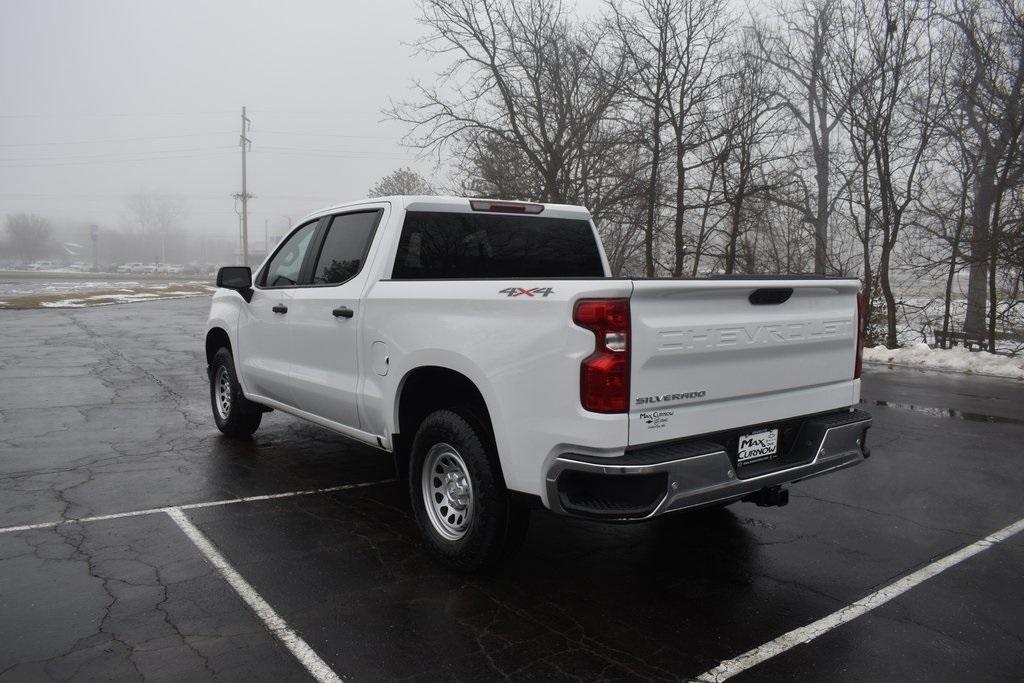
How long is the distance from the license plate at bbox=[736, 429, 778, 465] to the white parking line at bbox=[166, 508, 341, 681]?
2064 mm

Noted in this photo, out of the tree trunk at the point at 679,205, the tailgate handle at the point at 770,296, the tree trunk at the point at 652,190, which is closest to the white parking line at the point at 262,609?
the tailgate handle at the point at 770,296

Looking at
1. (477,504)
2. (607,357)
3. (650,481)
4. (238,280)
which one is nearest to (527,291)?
(607,357)

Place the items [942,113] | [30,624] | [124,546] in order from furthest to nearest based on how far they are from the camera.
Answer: [942,113], [124,546], [30,624]

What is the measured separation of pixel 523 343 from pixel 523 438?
1.42 feet

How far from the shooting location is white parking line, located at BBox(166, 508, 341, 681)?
9.83ft

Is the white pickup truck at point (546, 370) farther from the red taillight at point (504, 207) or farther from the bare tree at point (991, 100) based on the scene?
the bare tree at point (991, 100)

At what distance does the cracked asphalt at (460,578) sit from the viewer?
308 centimetres

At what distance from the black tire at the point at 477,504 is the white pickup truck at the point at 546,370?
11 millimetres

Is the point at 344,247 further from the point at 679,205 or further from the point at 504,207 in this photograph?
the point at 679,205

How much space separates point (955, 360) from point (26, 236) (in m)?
109

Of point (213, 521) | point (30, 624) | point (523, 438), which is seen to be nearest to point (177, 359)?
point (213, 521)

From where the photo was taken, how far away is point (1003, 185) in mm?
13148

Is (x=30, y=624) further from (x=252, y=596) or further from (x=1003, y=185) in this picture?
(x=1003, y=185)

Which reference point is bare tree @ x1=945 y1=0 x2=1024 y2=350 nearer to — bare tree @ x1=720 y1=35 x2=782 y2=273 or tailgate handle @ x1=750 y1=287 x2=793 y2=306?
bare tree @ x1=720 y1=35 x2=782 y2=273
